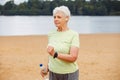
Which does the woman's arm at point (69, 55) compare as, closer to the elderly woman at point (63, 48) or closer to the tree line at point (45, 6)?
the elderly woman at point (63, 48)

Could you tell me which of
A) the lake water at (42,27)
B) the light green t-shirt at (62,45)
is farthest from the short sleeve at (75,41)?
the lake water at (42,27)

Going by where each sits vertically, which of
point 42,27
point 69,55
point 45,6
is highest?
point 69,55

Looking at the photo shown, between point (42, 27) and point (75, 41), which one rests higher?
point (75, 41)

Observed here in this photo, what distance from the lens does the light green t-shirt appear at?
1571 mm

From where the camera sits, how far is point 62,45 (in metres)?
1.57

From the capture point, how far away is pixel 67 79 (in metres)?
1.62

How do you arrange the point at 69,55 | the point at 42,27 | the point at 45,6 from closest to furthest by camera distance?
the point at 69,55 < the point at 45,6 < the point at 42,27

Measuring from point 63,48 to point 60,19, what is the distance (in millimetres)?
136

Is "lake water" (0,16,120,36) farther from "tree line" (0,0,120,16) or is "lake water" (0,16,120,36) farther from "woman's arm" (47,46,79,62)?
"woman's arm" (47,46,79,62)

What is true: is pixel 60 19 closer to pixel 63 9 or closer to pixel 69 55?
pixel 63 9

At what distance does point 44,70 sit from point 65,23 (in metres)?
0.27

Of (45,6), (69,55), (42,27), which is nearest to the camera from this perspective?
(69,55)

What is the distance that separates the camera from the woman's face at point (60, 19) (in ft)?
5.21

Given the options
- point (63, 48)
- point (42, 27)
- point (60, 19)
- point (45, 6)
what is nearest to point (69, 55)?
point (63, 48)
